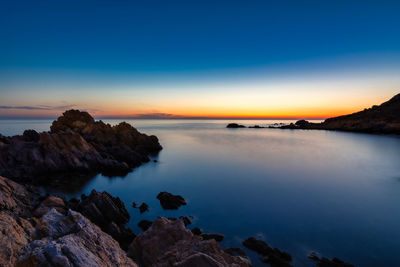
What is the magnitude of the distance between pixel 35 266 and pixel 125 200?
19.6 meters

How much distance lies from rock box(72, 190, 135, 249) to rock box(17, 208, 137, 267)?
8.59m

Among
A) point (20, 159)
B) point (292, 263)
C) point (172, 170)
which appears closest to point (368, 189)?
point (292, 263)

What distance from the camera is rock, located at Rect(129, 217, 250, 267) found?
805 cm

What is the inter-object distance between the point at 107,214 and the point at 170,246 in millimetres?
9369

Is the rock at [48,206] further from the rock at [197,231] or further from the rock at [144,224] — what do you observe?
the rock at [197,231]

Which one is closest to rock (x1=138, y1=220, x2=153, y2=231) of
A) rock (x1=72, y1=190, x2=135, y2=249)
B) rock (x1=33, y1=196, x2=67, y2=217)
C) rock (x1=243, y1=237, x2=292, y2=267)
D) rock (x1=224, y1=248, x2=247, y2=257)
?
rock (x1=72, y1=190, x2=135, y2=249)

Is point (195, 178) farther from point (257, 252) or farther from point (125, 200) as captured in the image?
point (257, 252)

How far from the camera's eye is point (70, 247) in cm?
479

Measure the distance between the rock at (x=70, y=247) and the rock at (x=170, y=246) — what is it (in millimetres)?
2549

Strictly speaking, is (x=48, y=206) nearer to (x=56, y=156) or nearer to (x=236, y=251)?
(x=236, y=251)

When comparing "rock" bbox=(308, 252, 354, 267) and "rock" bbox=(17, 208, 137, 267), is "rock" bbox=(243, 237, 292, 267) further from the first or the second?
"rock" bbox=(17, 208, 137, 267)

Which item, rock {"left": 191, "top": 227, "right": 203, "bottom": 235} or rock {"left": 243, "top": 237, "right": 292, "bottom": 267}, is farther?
rock {"left": 191, "top": 227, "right": 203, "bottom": 235}

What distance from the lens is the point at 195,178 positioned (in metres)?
31.2

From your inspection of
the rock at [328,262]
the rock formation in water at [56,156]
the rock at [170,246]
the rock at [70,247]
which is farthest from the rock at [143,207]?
the rock formation in water at [56,156]
